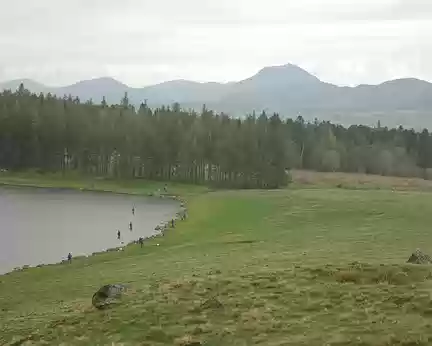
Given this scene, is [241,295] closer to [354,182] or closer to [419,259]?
[419,259]

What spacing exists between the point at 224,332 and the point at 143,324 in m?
4.77

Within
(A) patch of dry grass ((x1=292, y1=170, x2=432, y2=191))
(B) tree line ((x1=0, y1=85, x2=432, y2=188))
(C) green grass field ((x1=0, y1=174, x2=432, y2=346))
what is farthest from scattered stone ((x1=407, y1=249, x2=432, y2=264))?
(B) tree line ((x1=0, y1=85, x2=432, y2=188))

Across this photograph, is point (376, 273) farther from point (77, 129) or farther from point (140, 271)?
point (77, 129)

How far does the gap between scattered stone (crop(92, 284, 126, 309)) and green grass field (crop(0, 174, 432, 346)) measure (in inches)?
23.8

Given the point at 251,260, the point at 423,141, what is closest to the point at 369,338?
the point at 251,260

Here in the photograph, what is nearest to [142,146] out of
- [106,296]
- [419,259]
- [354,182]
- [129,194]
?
[129,194]

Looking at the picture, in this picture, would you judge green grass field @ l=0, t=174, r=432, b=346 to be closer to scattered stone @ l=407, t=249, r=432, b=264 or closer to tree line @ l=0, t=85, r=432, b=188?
scattered stone @ l=407, t=249, r=432, b=264

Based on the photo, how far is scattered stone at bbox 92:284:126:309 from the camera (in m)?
32.0

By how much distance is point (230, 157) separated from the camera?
148m

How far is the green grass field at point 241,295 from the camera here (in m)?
25.0

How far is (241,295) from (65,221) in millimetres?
57876

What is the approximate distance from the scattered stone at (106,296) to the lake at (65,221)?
79.2 feet

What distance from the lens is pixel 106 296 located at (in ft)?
108

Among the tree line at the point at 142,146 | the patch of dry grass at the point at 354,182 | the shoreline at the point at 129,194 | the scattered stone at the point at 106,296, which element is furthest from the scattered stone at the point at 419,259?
the tree line at the point at 142,146
